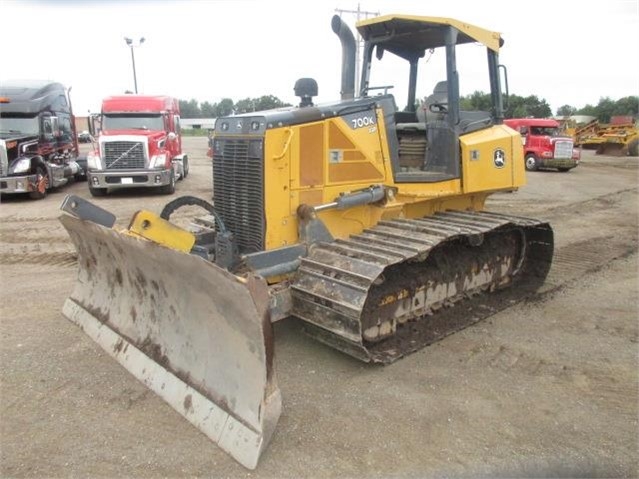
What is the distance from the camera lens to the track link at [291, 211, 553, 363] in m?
4.01

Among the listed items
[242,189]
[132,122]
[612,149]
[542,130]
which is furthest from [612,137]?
[242,189]

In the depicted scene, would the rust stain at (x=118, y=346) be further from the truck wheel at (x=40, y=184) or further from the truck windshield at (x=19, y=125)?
the truck windshield at (x=19, y=125)

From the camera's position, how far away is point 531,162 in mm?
21594

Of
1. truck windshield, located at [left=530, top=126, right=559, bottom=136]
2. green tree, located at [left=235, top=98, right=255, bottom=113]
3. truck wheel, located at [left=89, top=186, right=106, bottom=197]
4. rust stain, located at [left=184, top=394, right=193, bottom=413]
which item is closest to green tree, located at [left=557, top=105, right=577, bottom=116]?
truck windshield, located at [left=530, top=126, right=559, bottom=136]

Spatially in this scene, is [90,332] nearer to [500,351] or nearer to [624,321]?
[500,351]

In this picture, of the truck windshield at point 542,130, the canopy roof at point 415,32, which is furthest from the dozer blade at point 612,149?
the canopy roof at point 415,32

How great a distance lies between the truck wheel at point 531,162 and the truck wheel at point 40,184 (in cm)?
1717

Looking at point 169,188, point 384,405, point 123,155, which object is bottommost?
point 384,405

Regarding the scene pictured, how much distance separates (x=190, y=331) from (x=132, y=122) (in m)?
12.2

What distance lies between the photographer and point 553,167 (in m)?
21.1

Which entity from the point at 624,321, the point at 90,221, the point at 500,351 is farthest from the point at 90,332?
the point at 624,321

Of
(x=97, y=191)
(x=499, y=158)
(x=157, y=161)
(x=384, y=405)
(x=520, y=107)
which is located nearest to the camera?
(x=384, y=405)

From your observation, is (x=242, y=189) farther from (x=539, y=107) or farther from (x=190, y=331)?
(x=539, y=107)

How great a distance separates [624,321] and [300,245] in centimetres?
331
